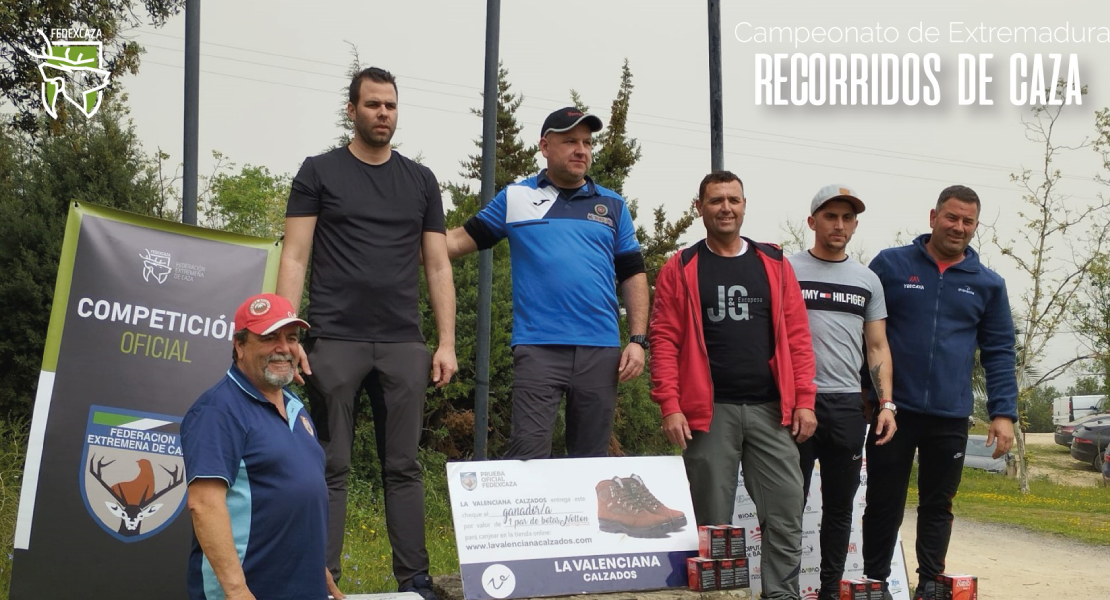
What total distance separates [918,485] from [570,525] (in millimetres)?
2034

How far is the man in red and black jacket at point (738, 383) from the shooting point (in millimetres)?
5301

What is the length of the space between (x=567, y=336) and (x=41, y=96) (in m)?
9.18

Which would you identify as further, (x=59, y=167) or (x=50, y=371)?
(x=59, y=167)

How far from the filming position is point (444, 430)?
32.8 feet

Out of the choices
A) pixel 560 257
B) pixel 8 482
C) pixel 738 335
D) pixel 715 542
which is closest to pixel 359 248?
pixel 560 257

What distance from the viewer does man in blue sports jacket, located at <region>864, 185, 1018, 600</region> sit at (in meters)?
5.86

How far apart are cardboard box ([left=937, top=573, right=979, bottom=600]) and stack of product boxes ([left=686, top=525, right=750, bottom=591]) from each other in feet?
4.63

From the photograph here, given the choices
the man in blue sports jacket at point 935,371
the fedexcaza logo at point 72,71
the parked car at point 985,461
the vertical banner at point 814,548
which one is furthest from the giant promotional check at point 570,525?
the parked car at point 985,461

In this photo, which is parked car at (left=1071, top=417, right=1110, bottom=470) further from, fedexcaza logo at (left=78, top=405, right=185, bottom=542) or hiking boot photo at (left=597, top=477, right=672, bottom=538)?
fedexcaza logo at (left=78, top=405, right=185, bottom=542)

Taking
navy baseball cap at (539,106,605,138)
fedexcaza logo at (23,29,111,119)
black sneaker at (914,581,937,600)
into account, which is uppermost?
fedexcaza logo at (23,29,111,119)

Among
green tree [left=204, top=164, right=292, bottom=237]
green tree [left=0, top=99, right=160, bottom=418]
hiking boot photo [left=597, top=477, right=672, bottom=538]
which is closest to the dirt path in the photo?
hiking boot photo [left=597, top=477, right=672, bottom=538]

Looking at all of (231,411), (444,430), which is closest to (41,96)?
(444,430)

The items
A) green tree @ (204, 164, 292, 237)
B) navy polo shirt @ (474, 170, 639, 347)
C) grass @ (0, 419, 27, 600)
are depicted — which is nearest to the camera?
navy polo shirt @ (474, 170, 639, 347)

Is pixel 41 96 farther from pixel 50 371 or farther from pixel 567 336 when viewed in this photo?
pixel 567 336
